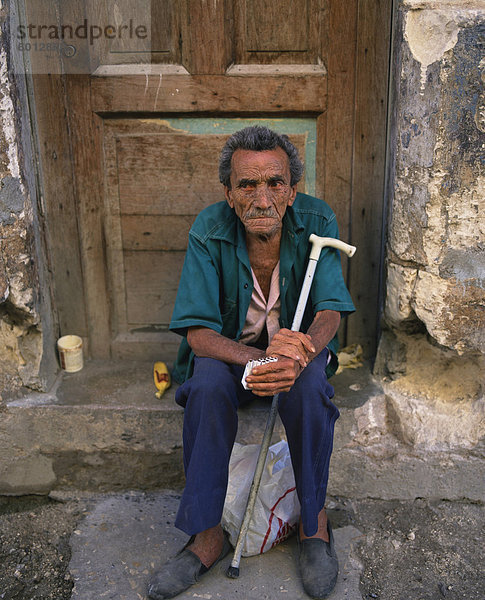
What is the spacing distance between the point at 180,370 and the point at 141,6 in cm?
165

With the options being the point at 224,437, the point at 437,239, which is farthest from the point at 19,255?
the point at 437,239

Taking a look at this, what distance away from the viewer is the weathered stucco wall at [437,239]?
244cm

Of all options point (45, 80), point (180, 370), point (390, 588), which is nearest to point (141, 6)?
point (45, 80)

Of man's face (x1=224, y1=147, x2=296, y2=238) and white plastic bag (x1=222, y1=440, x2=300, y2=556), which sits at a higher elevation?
man's face (x1=224, y1=147, x2=296, y2=238)

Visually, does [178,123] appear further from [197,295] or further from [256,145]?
[197,295]

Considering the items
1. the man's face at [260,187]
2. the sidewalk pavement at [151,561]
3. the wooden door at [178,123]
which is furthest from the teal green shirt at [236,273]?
the sidewalk pavement at [151,561]

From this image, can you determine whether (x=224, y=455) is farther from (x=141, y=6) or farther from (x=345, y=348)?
(x=141, y=6)

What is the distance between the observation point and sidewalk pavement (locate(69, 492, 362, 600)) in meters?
2.41

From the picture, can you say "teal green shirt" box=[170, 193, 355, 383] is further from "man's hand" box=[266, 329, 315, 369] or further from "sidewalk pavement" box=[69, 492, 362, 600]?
"sidewalk pavement" box=[69, 492, 362, 600]

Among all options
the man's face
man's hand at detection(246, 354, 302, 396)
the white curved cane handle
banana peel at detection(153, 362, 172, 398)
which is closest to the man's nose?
the man's face

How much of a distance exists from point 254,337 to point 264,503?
70 cm

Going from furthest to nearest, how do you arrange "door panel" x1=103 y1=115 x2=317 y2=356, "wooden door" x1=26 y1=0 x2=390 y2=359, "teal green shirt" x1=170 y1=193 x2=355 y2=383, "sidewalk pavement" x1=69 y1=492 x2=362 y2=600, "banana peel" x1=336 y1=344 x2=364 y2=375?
1. "banana peel" x1=336 y1=344 x2=364 y2=375
2. "door panel" x1=103 y1=115 x2=317 y2=356
3. "wooden door" x1=26 y1=0 x2=390 y2=359
4. "teal green shirt" x1=170 y1=193 x2=355 y2=383
5. "sidewalk pavement" x1=69 y1=492 x2=362 y2=600

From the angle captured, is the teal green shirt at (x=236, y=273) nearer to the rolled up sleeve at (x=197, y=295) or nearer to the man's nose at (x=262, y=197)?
the rolled up sleeve at (x=197, y=295)

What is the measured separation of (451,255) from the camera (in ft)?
8.61
